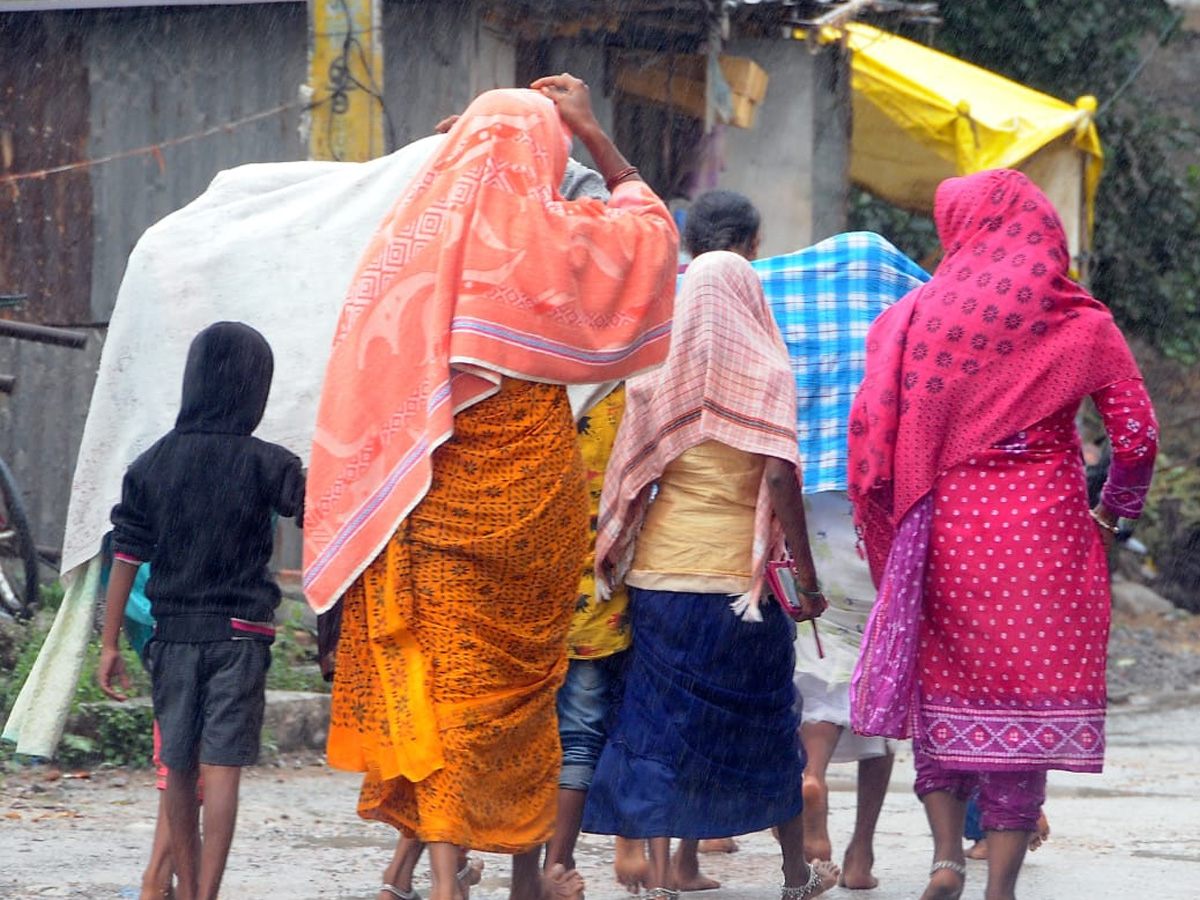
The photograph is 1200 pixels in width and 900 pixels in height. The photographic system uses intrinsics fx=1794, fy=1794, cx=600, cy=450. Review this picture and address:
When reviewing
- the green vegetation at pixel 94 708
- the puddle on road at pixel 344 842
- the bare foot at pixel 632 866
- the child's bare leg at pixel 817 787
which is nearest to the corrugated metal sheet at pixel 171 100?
the green vegetation at pixel 94 708

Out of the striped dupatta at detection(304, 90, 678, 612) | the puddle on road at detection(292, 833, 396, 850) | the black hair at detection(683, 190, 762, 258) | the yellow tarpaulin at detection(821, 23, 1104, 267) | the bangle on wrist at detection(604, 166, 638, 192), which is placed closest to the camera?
the striped dupatta at detection(304, 90, 678, 612)

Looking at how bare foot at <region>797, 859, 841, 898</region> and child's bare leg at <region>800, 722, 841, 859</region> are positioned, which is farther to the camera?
child's bare leg at <region>800, 722, 841, 859</region>

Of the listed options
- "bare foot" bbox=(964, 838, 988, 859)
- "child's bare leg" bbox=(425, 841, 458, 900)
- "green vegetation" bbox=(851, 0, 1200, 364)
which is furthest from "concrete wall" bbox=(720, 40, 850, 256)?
"child's bare leg" bbox=(425, 841, 458, 900)

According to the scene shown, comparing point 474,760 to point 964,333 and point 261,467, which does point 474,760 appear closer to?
point 261,467

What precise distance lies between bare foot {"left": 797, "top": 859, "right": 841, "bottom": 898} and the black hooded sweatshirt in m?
1.69

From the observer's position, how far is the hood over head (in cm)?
→ 413

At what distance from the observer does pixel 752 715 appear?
463 centimetres

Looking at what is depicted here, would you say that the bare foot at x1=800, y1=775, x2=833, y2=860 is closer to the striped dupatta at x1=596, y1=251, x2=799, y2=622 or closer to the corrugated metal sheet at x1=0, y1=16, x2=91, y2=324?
the striped dupatta at x1=596, y1=251, x2=799, y2=622

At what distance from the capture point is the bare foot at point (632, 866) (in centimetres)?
504

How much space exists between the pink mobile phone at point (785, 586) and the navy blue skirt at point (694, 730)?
0.21 feet

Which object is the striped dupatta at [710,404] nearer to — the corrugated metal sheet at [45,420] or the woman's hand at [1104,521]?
the woman's hand at [1104,521]

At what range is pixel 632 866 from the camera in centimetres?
504

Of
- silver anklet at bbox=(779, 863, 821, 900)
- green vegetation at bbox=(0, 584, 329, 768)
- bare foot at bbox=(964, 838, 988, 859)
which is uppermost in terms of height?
silver anklet at bbox=(779, 863, 821, 900)

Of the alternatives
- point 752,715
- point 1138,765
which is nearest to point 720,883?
point 752,715
